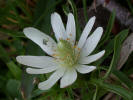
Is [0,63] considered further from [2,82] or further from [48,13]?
[48,13]

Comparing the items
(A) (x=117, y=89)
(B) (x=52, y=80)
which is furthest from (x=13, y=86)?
(A) (x=117, y=89)

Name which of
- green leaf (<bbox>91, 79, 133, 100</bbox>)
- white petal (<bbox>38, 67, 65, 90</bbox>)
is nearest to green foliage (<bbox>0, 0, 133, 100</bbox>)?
green leaf (<bbox>91, 79, 133, 100</bbox>)

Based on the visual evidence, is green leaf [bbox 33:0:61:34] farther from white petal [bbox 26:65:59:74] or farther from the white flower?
white petal [bbox 26:65:59:74]

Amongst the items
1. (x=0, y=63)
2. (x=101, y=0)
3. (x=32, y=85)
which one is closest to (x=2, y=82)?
(x=0, y=63)

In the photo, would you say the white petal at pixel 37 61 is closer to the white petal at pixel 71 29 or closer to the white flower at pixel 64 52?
the white flower at pixel 64 52

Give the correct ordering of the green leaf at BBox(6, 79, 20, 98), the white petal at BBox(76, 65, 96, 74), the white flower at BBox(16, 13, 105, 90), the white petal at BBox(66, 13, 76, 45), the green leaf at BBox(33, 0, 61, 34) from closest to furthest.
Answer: the white petal at BBox(76, 65, 96, 74) < the white flower at BBox(16, 13, 105, 90) < the white petal at BBox(66, 13, 76, 45) < the green leaf at BBox(33, 0, 61, 34) < the green leaf at BBox(6, 79, 20, 98)

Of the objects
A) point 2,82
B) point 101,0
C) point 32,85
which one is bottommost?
point 2,82

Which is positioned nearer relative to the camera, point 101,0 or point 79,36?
point 79,36
